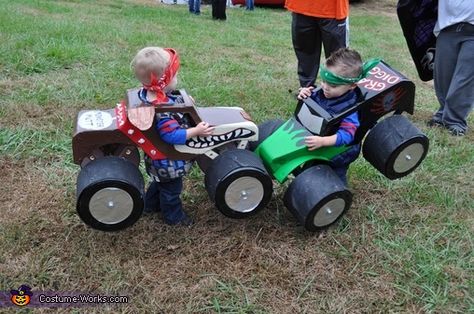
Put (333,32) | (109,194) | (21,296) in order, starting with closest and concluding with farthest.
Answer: (21,296) < (109,194) < (333,32)

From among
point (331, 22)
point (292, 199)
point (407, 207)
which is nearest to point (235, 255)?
point (292, 199)

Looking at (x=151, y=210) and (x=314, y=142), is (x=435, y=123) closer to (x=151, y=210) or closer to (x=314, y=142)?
(x=314, y=142)

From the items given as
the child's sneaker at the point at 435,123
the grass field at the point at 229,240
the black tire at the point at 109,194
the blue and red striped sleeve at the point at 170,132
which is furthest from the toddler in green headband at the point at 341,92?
the child's sneaker at the point at 435,123

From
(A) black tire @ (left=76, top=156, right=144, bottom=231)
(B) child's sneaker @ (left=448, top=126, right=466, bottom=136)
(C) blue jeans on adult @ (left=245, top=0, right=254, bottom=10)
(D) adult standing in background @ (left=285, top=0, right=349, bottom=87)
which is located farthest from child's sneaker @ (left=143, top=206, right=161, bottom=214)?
(C) blue jeans on adult @ (left=245, top=0, right=254, bottom=10)

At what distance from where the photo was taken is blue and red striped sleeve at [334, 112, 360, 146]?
270 centimetres

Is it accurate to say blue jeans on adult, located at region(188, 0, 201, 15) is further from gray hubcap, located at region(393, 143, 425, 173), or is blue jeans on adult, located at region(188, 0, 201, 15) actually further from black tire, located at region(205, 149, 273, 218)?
black tire, located at region(205, 149, 273, 218)

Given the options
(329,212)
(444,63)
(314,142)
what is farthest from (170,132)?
(444,63)

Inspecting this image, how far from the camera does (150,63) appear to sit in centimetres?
239

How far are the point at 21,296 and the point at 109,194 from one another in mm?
593

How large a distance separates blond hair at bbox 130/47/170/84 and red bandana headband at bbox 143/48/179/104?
20 mm

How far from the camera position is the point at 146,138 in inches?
99.1

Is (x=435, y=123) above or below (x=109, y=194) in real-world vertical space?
below

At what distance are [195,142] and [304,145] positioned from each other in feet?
1.96

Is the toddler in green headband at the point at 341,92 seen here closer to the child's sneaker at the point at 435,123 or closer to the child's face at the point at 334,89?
the child's face at the point at 334,89
